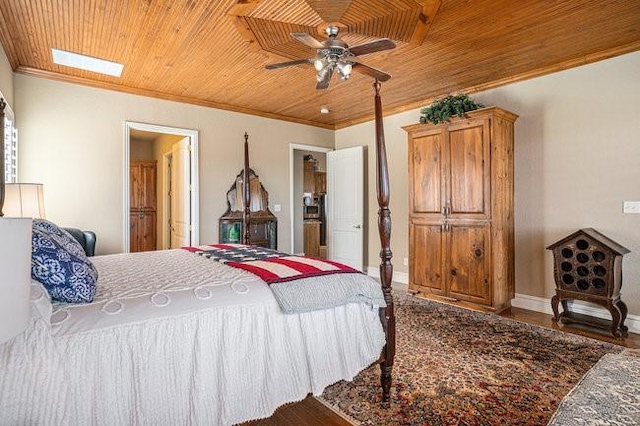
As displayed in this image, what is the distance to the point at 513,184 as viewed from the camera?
4055mm

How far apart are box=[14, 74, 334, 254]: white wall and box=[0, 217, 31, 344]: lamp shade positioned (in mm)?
3769

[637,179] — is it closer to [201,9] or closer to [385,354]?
[385,354]

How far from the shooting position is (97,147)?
4.15 meters

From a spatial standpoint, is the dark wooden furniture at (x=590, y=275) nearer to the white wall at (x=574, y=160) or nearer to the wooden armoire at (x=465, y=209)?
the white wall at (x=574, y=160)

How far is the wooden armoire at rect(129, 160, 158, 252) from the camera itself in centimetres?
675

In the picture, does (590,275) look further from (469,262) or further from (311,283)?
(311,283)

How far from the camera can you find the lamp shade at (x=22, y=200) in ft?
9.59

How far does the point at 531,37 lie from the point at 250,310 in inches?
126

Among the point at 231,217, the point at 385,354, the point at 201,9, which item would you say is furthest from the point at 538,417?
the point at 231,217

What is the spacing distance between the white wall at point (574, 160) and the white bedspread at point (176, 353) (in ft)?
8.97

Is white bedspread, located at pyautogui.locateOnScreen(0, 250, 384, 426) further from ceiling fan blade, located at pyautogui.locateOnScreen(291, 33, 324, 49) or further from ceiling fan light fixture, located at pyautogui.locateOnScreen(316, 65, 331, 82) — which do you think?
ceiling fan light fixture, located at pyautogui.locateOnScreen(316, 65, 331, 82)

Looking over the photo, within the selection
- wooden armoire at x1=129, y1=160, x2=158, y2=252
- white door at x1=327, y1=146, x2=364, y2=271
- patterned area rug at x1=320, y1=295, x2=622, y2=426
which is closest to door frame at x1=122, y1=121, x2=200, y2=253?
white door at x1=327, y1=146, x2=364, y2=271

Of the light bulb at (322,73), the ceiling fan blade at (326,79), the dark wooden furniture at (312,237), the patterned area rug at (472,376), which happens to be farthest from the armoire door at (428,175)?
the dark wooden furniture at (312,237)

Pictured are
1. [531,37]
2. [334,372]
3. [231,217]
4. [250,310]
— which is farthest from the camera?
[231,217]
